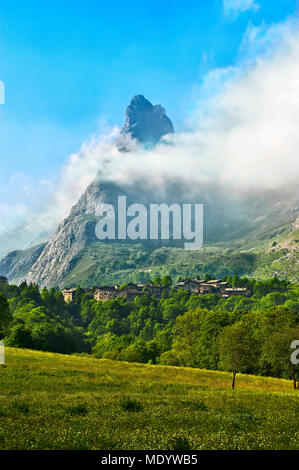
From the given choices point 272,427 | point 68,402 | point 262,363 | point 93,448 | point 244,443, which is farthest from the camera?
point 262,363

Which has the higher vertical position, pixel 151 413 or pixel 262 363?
pixel 151 413

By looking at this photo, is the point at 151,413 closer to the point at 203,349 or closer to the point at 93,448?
the point at 93,448

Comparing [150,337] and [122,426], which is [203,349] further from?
[122,426]

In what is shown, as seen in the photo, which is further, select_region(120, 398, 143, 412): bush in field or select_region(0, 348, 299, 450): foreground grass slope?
select_region(120, 398, 143, 412): bush in field

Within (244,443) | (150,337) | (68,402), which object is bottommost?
(150,337)

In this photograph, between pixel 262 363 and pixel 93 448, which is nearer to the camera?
pixel 93 448

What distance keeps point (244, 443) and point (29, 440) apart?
8.72 m

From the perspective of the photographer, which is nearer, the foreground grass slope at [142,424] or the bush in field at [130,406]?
the foreground grass slope at [142,424]

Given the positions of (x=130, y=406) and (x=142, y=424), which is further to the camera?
(x=130, y=406)

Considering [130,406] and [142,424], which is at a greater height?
[142,424]
